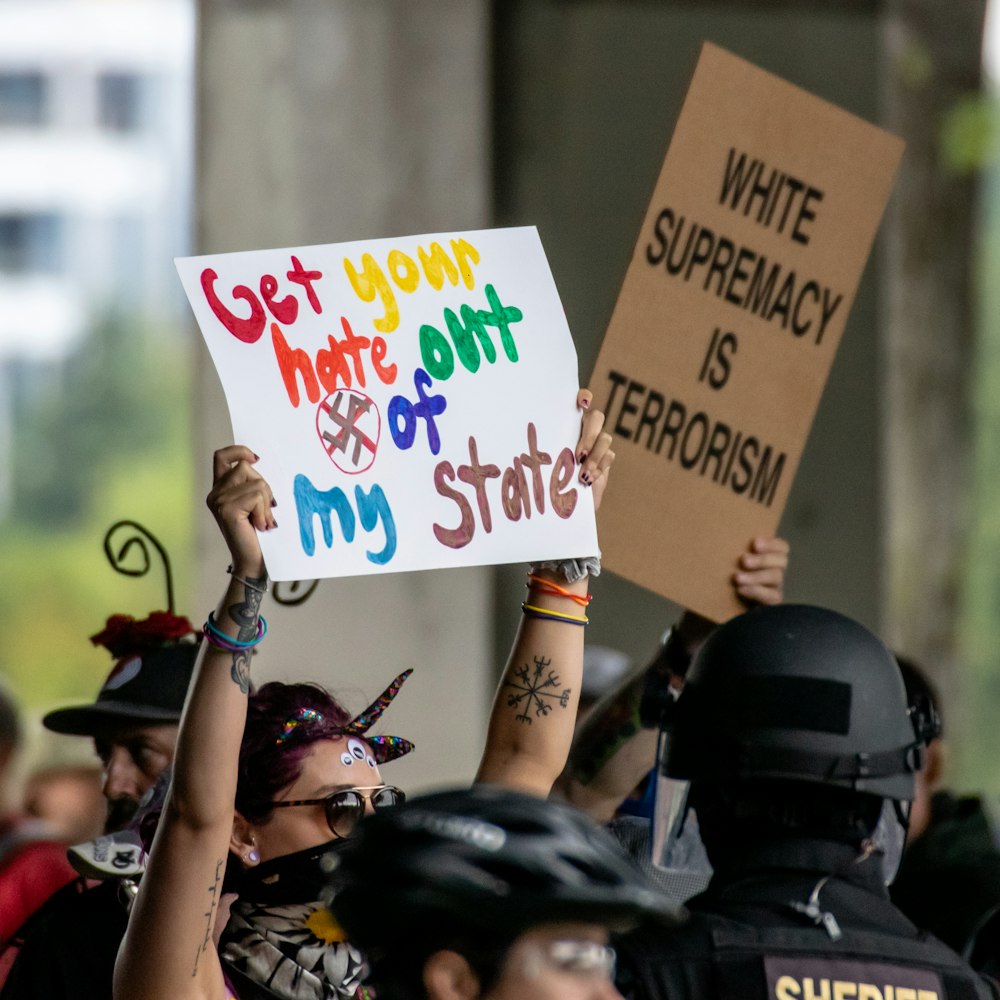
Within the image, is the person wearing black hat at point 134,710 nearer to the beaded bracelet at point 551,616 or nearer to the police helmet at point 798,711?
the beaded bracelet at point 551,616

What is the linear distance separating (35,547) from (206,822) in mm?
43932

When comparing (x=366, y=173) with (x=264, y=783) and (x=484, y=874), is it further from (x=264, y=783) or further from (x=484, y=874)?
(x=484, y=874)

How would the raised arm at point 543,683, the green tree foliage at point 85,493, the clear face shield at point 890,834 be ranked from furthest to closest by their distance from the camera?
the green tree foliage at point 85,493 < the raised arm at point 543,683 < the clear face shield at point 890,834

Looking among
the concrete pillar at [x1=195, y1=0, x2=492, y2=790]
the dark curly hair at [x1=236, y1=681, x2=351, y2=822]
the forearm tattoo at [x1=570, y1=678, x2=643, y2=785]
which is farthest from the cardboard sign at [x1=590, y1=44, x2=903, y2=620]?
the concrete pillar at [x1=195, y1=0, x2=492, y2=790]

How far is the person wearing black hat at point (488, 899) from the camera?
71.8 inches

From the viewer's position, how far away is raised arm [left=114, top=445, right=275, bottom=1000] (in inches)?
98.1

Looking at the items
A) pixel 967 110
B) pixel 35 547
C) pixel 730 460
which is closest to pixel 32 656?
pixel 35 547

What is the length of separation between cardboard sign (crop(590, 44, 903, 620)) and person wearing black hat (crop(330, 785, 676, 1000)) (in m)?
1.85

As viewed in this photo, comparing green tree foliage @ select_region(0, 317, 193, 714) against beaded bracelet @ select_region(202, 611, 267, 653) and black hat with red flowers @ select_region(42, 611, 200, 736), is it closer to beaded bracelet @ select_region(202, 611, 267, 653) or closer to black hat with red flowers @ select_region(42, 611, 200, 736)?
black hat with red flowers @ select_region(42, 611, 200, 736)

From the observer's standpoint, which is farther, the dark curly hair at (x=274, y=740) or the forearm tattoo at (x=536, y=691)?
the forearm tattoo at (x=536, y=691)

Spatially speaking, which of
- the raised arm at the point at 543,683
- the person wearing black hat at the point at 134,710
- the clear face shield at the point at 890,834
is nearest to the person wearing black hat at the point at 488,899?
the clear face shield at the point at 890,834

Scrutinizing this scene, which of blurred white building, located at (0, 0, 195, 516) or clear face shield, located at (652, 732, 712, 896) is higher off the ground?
blurred white building, located at (0, 0, 195, 516)

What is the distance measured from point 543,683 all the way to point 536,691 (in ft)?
0.06

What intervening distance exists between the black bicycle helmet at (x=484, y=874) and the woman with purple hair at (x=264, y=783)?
0.27m
